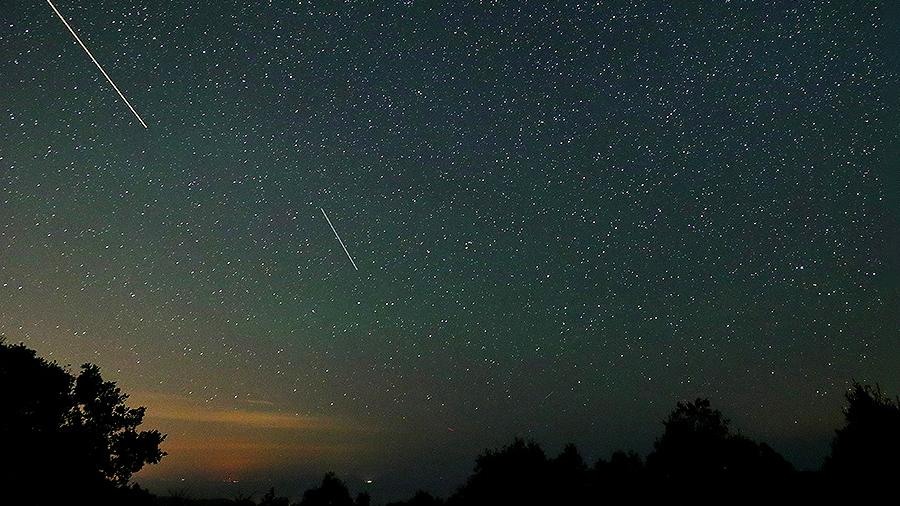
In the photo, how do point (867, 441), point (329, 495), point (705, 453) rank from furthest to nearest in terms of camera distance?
point (329, 495), point (705, 453), point (867, 441)

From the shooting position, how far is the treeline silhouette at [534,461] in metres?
18.8

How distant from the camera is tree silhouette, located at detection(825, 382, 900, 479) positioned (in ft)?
58.2

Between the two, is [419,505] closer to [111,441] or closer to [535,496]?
[535,496]

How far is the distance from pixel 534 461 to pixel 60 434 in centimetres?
2234

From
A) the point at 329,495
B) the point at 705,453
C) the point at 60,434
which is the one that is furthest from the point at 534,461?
the point at 60,434

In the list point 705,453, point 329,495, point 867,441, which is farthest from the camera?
point 329,495

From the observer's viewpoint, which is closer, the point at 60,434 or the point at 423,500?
the point at 60,434

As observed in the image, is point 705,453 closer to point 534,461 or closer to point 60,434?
point 534,461

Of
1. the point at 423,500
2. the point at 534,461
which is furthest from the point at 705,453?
the point at 423,500

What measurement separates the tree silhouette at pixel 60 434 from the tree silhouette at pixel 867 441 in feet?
83.6

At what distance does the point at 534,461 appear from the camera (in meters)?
32.0

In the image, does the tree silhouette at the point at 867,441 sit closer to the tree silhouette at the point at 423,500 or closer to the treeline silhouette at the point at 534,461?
the treeline silhouette at the point at 534,461

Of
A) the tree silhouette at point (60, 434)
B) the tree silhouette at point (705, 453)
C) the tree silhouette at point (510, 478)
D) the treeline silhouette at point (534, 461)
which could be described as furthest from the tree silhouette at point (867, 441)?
the tree silhouette at point (60, 434)

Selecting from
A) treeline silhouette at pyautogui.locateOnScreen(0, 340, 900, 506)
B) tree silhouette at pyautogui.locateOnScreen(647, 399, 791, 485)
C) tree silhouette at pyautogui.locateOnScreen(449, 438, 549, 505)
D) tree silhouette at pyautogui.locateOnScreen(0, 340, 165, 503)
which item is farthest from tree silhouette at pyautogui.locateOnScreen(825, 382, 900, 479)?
tree silhouette at pyautogui.locateOnScreen(0, 340, 165, 503)
